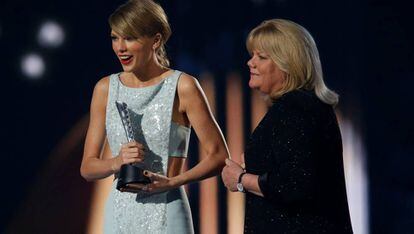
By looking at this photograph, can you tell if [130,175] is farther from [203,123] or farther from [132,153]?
[203,123]

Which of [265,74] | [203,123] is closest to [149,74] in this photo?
[203,123]

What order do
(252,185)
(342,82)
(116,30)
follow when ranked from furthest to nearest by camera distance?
(342,82), (116,30), (252,185)

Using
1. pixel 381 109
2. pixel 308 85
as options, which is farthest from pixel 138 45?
pixel 381 109

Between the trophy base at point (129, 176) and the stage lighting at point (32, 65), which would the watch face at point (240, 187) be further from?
the stage lighting at point (32, 65)

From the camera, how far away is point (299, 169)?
1799mm

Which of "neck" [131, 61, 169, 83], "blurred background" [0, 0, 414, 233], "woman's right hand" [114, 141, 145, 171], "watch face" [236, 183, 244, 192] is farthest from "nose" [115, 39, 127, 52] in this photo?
"blurred background" [0, 0, 414, 233]

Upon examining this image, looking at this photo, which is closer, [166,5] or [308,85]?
[308,85]

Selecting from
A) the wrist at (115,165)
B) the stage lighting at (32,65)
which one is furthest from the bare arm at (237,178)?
the stage lighting at (32,65)

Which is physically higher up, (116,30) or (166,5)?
(166,5)

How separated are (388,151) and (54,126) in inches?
52.5

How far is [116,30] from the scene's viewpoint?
7.25 ft

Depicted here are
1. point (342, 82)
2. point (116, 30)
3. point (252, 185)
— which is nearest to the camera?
point (252, 185)

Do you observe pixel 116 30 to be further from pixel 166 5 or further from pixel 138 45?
pixel 166 5

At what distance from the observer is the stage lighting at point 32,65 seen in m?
3.29
